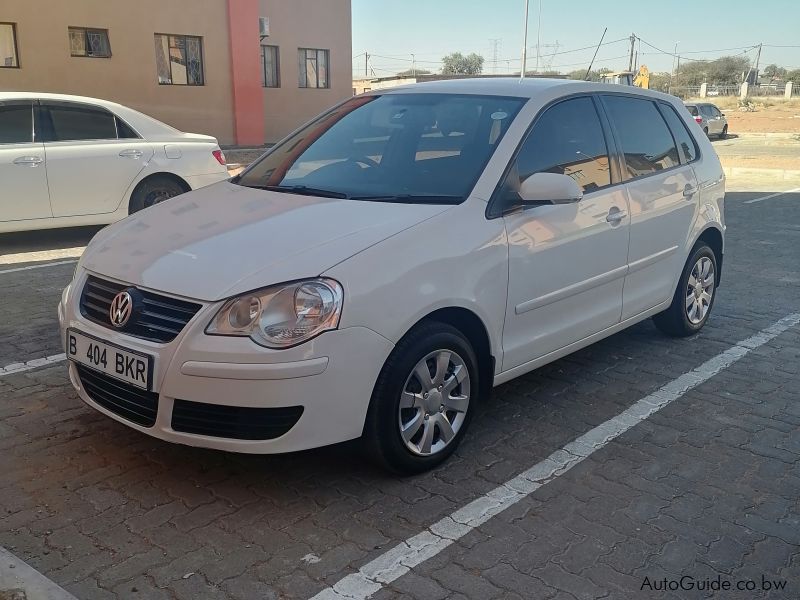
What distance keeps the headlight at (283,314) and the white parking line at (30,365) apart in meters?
2.26

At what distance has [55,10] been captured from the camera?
56.3 feet

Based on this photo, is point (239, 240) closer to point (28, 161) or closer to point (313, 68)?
point (28, 161)

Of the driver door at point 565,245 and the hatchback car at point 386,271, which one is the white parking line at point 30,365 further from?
the driver door at point 565,245

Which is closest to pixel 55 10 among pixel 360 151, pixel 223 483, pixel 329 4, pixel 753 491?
pixel 329 4

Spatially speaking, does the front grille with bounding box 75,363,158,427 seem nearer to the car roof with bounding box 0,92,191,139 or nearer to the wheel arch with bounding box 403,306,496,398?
the wheel arch with bounding box 403,306,496,398

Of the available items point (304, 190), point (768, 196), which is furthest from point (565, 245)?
point (768, 196)

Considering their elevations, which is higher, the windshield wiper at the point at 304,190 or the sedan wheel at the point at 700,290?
the windshield wiper at the point at 304,190

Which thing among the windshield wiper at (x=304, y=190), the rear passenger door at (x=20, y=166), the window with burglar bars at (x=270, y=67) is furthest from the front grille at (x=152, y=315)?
the window with burglar bars at (x=270, y=67)

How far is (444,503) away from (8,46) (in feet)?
56.1

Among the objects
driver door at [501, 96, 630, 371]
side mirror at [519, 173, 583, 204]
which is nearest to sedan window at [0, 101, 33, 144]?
driver door at [501, 96, 630, 371]

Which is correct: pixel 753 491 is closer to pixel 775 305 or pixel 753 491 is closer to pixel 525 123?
pixel 525 123

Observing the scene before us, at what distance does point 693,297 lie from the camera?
567cm

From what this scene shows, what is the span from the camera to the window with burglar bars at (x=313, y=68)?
23531 mm

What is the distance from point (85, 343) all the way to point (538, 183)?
86.9 inches
